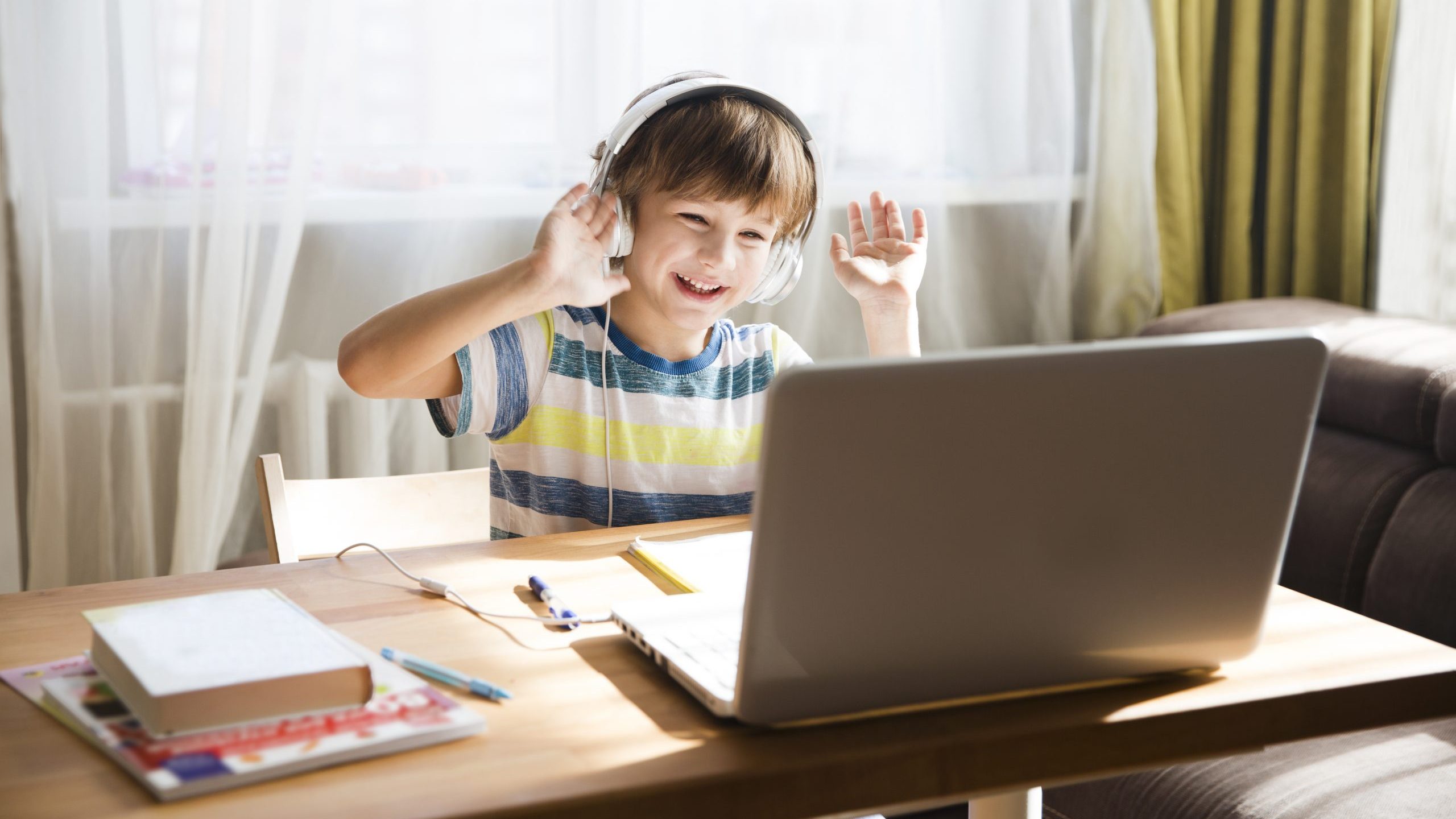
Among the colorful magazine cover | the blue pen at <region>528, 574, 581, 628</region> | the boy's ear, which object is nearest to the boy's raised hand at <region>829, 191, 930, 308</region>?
the boy's ear

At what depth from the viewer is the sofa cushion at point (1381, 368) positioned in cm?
182

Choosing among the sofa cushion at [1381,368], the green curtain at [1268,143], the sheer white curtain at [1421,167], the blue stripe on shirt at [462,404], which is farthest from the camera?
the green curtain at [1268,143]

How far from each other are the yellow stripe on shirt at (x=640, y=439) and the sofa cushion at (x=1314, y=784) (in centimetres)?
61

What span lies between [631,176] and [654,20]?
0.99m

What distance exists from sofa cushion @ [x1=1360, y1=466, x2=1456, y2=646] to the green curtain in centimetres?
84

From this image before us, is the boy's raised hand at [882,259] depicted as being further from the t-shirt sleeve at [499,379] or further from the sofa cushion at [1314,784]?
the sofa cushion at [1314,784]

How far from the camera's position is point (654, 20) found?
2.23m

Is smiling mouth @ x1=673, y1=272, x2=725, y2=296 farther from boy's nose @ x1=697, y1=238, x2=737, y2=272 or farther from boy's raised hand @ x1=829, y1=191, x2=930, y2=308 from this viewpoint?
boy's raised hand @ x1=829, y1=191, x2=930, y2=308

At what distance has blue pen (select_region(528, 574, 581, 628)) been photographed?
90 centimetres

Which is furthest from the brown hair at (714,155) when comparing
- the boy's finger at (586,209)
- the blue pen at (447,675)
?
the blue pen at (447,675)

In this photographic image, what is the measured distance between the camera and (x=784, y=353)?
151cm

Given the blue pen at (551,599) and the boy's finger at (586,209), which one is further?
the boy's finger at (586,209)

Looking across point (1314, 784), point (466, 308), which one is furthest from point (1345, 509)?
point (466, 308)

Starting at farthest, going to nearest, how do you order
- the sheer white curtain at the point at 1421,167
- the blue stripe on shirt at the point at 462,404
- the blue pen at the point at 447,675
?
1. the sheer white curtain at the point at 1421,167
2. the blue stripe on shirt at the point at 462,404
3. the blue pen at the point at 447,675
